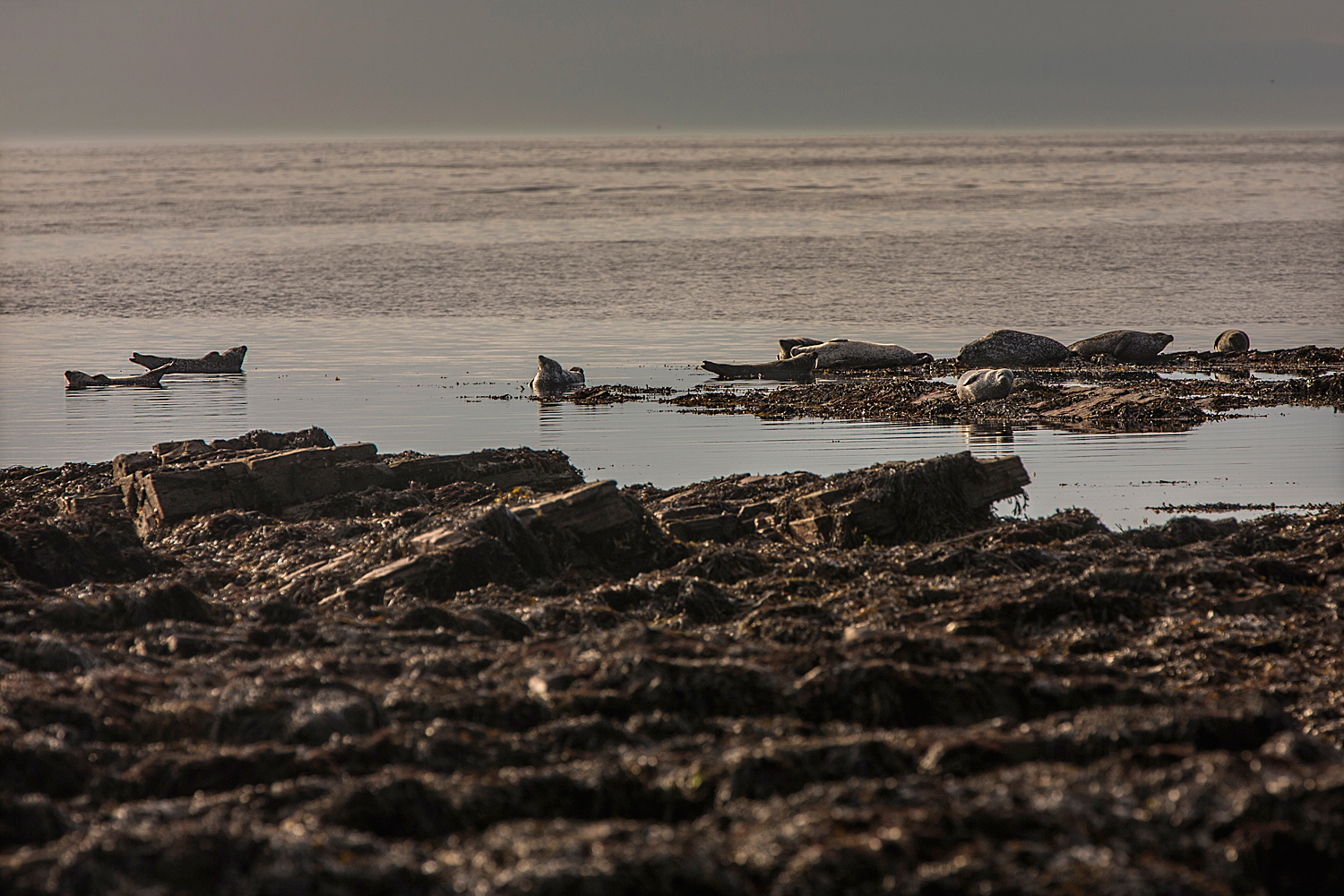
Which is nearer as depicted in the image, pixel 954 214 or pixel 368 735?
pixel 368 735

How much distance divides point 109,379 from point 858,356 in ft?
45.8

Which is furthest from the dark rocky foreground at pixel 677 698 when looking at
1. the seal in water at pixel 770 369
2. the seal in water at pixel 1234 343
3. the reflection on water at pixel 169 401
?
the seal in water at pixel 1234 343

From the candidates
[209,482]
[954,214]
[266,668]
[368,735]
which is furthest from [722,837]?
[954,214]

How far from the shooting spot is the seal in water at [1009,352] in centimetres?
2233

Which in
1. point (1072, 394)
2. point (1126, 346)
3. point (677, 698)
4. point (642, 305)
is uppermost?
point (642, 305)

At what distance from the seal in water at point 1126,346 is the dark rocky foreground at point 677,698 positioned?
12.6 meters

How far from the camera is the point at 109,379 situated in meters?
21.1

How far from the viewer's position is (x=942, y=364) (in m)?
22.7

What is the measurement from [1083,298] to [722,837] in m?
31.4

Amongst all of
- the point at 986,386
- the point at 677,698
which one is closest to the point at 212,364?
the point at 986,386

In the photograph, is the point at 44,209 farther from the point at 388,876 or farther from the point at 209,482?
the point at 388,876

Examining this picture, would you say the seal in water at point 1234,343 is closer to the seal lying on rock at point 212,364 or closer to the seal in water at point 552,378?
the seal in water at point 552,378

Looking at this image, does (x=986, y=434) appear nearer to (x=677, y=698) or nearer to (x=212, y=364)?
(x=677, y=698)

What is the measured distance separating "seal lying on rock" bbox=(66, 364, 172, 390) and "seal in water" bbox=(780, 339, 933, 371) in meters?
12.1
